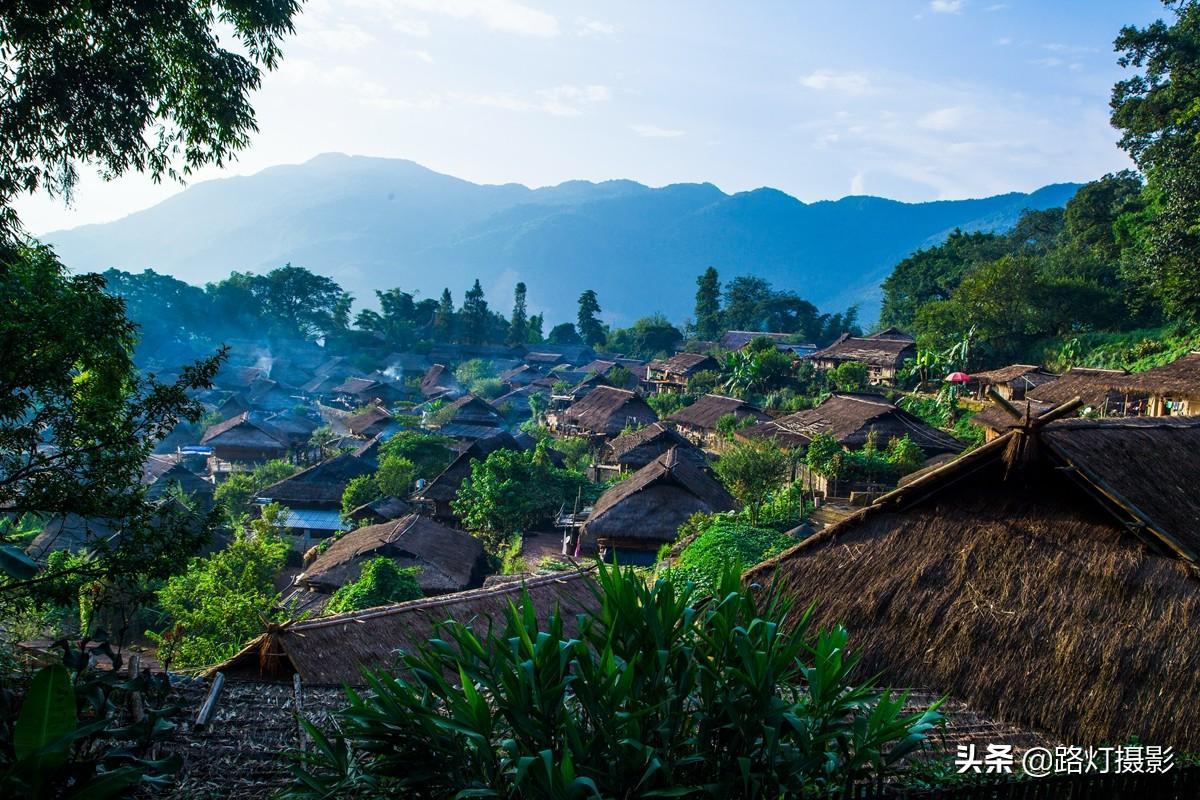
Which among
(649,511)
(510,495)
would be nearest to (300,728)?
(649,511)

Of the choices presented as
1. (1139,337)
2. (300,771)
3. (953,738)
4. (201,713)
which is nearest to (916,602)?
(953,738)

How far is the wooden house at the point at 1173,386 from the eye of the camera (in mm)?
18703

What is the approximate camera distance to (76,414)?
5.12 m

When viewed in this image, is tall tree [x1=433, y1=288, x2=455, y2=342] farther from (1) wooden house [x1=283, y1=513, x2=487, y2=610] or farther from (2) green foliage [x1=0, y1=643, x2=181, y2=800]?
(2) green foliage [x1=0, y1=643, x2=181, y2=800]

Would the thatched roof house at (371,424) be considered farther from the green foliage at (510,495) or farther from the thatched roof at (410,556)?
the thatched roof at (410,556)

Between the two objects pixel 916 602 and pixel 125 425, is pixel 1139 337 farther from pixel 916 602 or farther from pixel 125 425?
pixel 125 425

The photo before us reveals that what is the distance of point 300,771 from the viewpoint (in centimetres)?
343

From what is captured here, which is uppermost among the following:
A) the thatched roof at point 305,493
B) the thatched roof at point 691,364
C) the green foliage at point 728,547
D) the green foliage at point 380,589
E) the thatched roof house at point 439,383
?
the thatched roof at point 691,364

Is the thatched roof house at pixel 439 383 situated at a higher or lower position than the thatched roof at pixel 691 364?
lower

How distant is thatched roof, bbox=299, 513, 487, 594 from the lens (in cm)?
1655

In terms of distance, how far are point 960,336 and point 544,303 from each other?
162041 millimetres

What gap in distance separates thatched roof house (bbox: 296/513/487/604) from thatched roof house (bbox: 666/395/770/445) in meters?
14.3

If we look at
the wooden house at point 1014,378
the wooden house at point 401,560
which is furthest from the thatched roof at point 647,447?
the wooden house at point 1014,378

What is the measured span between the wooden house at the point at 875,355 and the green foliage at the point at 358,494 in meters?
22.2
